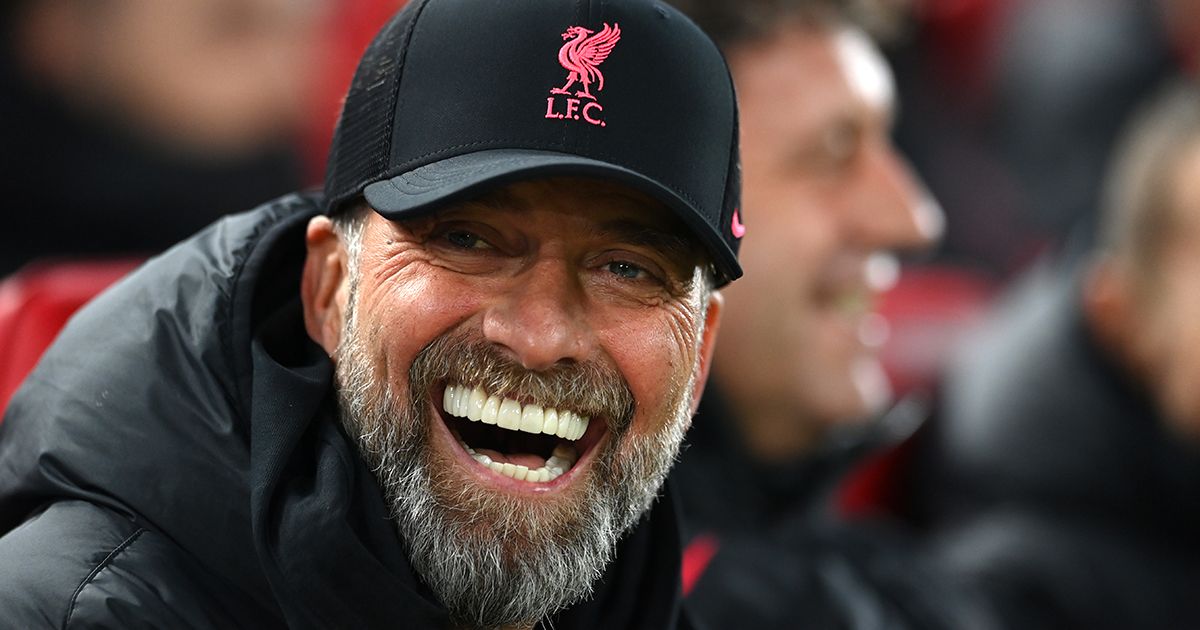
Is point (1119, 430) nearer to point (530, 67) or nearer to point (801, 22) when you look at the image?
point (801, 22)

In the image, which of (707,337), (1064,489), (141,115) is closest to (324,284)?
(707,337)

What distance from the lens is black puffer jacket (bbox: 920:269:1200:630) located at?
349cm

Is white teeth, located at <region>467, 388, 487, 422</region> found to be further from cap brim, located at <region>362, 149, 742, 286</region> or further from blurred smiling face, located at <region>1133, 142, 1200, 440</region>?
blurred smiling face, located at <region>1133, 142, 1200, 440</region>

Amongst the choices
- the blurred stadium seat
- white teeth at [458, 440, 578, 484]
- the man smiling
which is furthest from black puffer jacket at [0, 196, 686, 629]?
the blurred stadium seat

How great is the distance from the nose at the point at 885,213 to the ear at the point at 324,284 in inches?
60.0

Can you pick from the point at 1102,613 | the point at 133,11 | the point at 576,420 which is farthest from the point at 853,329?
the point at 133,11

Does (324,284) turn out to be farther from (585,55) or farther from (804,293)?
(804,293)

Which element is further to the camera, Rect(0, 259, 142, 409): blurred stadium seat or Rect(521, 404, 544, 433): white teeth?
Rect(0, 259, 142, 409): blurred stadium seat

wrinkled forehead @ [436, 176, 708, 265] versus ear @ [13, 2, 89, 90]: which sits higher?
wrinkled forehead @ [436, 176, 708, 265]

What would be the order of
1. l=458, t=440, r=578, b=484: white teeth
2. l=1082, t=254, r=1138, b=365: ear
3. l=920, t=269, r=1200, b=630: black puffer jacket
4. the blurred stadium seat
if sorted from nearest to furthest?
1. l=458, t=440, r=578, b=484: white teeth
2. the blurred stadium seat
3. l=920, t=269, r=1200, b=630: black puffer jacket
4. l=1082, t=254, r=1138, b=365: ear

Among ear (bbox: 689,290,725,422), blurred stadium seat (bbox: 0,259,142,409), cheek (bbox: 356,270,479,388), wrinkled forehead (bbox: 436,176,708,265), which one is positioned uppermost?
wrinkled forehead (bbox: 436,176,708,265)

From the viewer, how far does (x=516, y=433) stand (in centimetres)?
181

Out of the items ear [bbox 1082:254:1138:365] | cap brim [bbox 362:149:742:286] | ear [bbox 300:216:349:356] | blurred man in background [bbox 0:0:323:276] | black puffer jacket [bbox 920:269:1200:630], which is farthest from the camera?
blurred man in background [bbox 0:0:323:276]

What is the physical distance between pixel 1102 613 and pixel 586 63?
7.41ft
